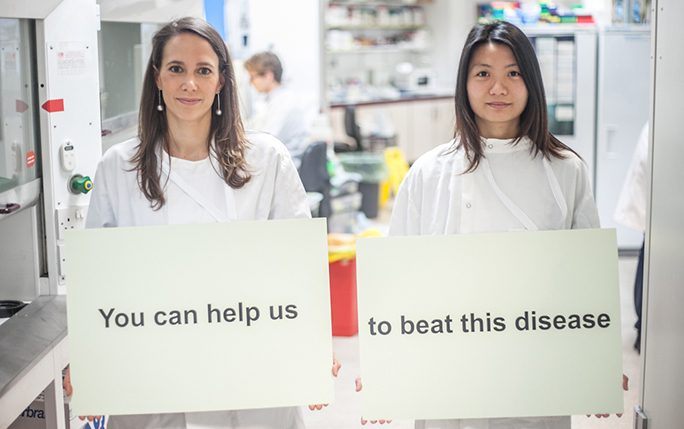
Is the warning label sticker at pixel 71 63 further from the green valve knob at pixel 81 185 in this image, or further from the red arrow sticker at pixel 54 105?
the green valve knob at pixel 81 185

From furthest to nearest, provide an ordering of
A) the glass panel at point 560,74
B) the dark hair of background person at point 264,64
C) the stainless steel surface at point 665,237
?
the glass panel at point 560,74 → the dark hair of background person at point 264,64 → the stainless steel surface at point 665,237

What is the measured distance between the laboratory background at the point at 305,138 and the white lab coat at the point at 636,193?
0.04 metres

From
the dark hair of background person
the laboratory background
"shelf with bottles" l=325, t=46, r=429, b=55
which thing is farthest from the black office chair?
"shelf with bottles" l=325, t=46, r=429, b=55

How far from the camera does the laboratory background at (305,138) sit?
205cm

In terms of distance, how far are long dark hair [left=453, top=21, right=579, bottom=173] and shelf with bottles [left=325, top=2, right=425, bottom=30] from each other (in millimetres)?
7101

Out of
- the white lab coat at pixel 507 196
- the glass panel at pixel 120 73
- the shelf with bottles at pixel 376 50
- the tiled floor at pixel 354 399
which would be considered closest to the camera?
the white lab coat at pixel 507 196

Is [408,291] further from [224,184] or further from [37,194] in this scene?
[37,194]

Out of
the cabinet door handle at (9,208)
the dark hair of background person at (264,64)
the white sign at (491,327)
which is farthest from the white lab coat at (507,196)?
the dark hair of background person at (264,64)

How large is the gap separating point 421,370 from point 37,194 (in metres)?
1.46

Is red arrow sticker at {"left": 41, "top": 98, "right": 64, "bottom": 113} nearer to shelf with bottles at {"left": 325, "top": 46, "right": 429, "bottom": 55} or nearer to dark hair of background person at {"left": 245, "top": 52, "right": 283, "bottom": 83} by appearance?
dark hair of background person at {"left": 245, "top": 52, "right": 283, "bottom": 83}

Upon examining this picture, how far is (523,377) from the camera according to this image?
62.7 inches

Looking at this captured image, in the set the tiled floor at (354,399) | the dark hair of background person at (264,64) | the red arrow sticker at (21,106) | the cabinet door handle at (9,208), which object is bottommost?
the tiled floor at (354,399)

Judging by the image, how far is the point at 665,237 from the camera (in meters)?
2.09

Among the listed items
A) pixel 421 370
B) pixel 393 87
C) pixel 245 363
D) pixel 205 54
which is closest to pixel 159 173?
pixel 205 54
